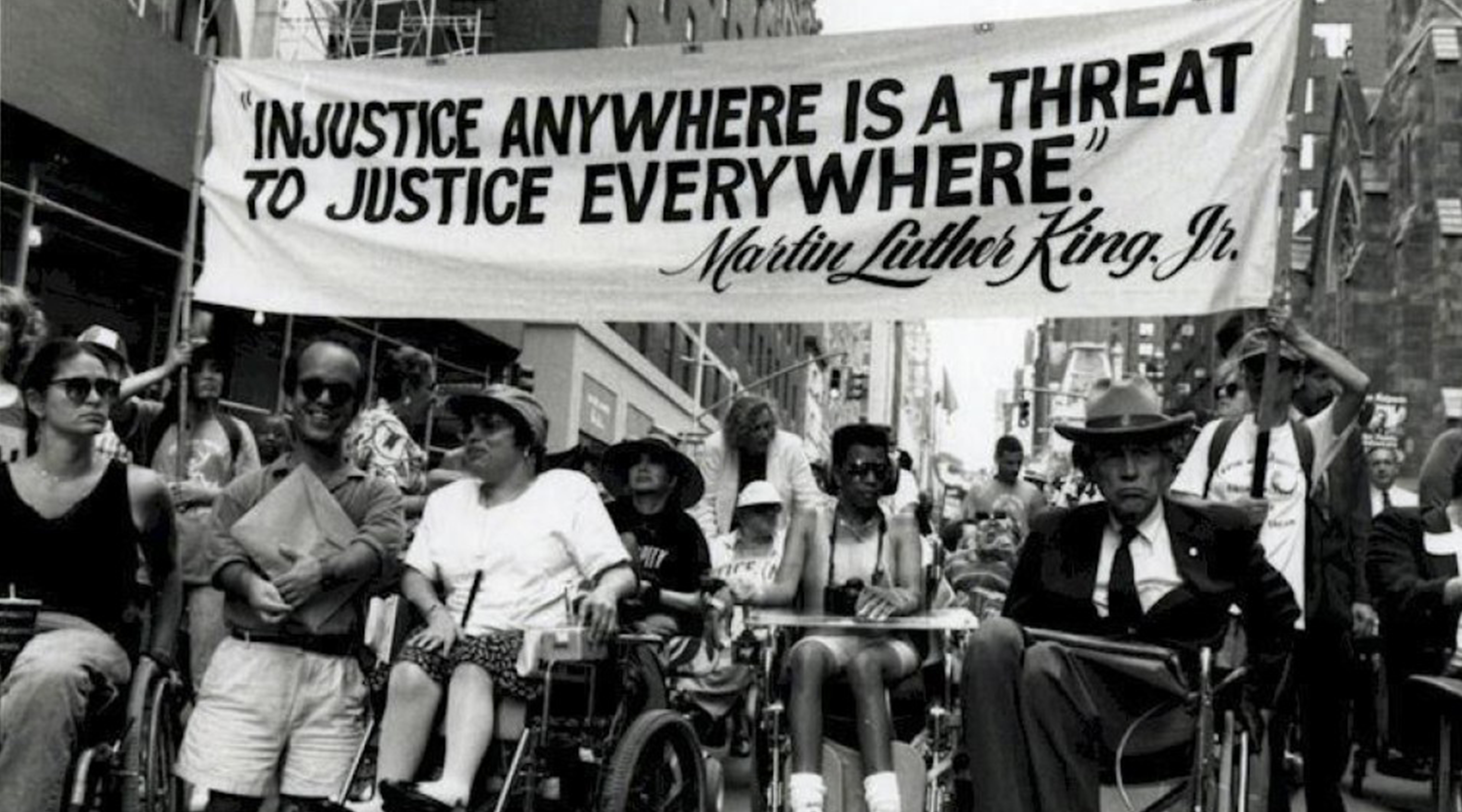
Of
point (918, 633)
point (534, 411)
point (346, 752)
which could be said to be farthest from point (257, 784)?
point (918, 633)

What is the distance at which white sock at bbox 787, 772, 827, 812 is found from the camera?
5.44 m

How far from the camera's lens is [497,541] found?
16.8 ft

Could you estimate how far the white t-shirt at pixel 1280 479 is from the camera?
18.4ft

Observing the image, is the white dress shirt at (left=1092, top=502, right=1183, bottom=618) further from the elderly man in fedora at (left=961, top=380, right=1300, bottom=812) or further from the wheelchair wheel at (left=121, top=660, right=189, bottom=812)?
the wheelchair wheel at (left=121, top=660, right=189, bottom=812)

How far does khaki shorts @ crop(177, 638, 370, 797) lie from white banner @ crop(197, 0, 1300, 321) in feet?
6.36

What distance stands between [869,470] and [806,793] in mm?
1590

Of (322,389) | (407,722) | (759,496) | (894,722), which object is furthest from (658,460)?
(407,722)

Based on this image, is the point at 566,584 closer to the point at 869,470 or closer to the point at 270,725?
the point at 270,725

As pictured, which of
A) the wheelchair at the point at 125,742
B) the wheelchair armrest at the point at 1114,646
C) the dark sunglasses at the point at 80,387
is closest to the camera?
the wheelchair at the point at 125,742

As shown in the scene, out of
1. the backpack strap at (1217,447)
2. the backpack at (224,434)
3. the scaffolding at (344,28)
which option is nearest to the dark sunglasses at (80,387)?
the backpack at (224,434)

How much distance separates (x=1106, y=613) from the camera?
468cm

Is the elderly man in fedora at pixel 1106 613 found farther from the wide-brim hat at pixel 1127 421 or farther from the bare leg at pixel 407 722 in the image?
the bare leg at pixel 407 722

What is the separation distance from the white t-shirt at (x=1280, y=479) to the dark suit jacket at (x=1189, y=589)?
0.82 metres

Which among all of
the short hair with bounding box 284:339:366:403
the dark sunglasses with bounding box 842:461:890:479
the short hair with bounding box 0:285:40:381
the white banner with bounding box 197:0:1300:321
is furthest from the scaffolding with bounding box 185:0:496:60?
the dark sunglasses with bounding box 842:461:890:479
